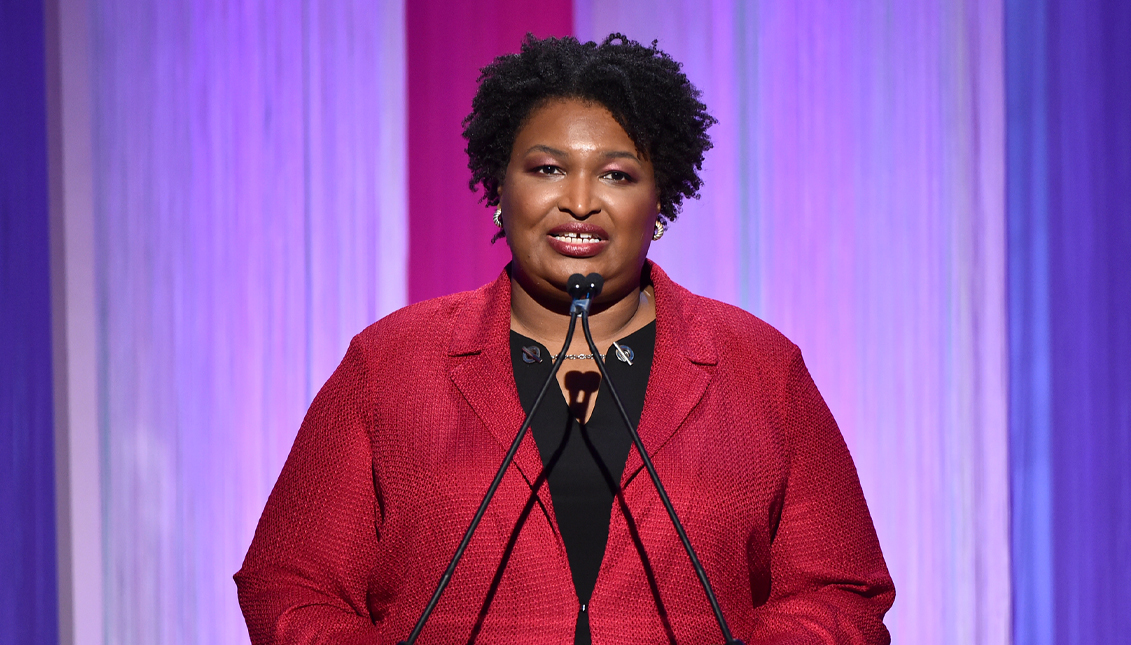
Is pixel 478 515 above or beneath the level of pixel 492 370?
beneath

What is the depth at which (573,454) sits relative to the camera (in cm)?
145

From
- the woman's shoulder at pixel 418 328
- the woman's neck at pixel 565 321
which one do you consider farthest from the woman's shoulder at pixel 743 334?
the woman's shoulder at pixel 418 328

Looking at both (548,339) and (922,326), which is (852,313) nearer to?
(922,326)

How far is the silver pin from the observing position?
1.55 m

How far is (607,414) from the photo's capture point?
4.89 ft

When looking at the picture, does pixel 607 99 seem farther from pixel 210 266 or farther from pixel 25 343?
pixel 25 343

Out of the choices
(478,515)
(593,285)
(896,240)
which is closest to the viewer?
(478,515)

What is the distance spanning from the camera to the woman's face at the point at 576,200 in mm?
1464

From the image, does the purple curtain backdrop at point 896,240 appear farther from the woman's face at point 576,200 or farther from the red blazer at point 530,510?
the woman's face at point 576,200

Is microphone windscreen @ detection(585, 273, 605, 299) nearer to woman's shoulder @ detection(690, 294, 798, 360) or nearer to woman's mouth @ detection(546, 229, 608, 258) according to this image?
woman's mouth @ detection(546, 229, 608, 258)

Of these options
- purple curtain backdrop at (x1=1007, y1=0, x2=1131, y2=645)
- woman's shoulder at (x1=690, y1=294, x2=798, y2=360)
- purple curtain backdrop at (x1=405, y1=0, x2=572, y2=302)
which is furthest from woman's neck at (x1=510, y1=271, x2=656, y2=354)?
purple curtain backdrop at (x1=1007, y1=0, x2=1131, y2=645)

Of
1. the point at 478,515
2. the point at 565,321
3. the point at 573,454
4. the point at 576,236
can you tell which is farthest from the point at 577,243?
the point at 478,515

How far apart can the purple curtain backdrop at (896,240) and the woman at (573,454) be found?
67 centimetres

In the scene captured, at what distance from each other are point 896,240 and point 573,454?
1.11 meters
